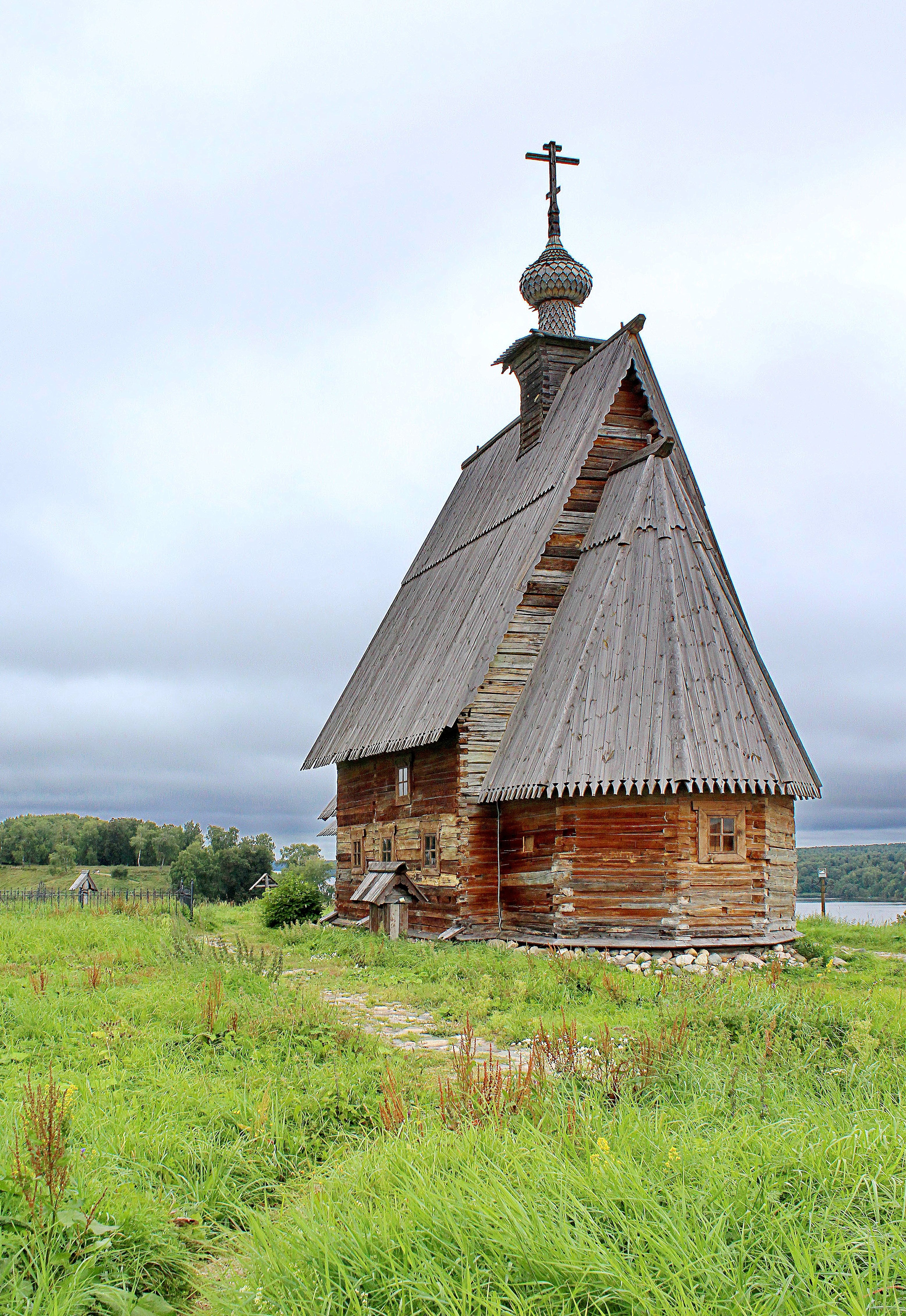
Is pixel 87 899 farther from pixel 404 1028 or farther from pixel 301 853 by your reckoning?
pixel 301 853

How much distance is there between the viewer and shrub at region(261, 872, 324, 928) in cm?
2248

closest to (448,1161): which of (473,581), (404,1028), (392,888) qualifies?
(404,1028)

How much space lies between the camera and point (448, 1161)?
4289 mm

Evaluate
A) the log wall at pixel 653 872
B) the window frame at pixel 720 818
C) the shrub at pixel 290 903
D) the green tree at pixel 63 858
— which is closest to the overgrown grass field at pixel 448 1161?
the log wall at pixel 653 872

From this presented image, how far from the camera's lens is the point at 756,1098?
17.5 ft

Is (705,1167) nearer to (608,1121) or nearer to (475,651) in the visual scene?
Result: (608,1121)

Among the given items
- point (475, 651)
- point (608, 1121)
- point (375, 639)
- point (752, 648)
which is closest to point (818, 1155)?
point (608, 1121)

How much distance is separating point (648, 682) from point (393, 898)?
6.51m

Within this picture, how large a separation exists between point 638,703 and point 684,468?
7.60 m

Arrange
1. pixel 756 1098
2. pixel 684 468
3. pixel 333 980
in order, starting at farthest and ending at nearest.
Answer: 1. pixel 684 468
2. pixel 333 980
3. pixel 756 1098

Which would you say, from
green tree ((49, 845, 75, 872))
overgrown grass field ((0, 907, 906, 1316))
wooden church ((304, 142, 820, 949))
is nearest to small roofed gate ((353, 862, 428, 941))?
wooden church ((304, 142, 820, 949))

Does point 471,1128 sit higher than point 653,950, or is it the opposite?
point 471,1128

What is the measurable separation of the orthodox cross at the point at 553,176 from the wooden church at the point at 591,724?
491cm

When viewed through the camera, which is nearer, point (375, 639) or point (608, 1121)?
point (608, 1121)
